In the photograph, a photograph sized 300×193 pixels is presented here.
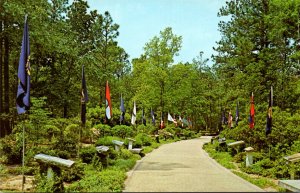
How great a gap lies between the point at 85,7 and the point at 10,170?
33.2 metres

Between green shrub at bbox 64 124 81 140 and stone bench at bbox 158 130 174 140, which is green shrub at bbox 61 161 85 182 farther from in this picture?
stone bench at bbox 158 130 174 140

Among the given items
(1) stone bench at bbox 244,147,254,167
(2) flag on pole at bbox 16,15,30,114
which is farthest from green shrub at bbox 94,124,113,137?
(2) flag on pole at bbox 16,15,30,114

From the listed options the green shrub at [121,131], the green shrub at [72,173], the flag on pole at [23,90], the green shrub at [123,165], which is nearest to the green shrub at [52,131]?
the green shrub at [123,165]

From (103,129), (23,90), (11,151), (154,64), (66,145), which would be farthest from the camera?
(154,64)

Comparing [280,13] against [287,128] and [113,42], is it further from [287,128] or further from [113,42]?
[113,42]

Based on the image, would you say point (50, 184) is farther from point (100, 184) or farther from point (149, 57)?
point (149, 57)

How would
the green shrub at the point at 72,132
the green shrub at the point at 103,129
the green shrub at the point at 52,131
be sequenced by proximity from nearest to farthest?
the green shrub at the point at 72,132, the green shrub at the point at 52,131, the green shrub at the point at 103,129

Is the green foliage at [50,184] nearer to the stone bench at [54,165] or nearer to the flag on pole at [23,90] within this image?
the stone bench at [54,165]

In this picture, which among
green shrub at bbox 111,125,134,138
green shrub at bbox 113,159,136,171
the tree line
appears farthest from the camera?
green shrub at bbox 111,125,134,138

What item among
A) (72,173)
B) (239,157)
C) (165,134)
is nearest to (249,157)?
(239,157)

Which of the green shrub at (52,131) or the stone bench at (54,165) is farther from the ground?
the green shrub at (52,131)

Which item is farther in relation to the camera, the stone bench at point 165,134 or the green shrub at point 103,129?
the stone bench at point 165,134

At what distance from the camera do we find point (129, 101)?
189ft

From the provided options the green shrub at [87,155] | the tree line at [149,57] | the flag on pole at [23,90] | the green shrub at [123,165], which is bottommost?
the green shrub at [123,165]
